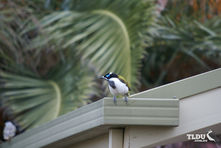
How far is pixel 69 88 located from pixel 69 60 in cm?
77

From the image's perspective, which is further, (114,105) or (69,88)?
(69,88)

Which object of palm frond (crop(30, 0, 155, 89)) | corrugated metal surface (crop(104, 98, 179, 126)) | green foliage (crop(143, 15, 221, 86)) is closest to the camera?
corrugated metal surface (crop(104, 98, 179, 126))

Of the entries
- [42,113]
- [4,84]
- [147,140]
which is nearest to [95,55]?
[42,113]

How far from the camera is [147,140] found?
3.76 metres

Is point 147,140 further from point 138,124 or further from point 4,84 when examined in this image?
point 4,84

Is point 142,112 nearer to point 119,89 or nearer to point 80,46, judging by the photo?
point 119,89

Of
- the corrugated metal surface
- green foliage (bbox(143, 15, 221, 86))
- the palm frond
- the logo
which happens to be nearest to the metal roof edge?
the corrugated metal surface

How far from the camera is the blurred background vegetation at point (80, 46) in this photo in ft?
26.2

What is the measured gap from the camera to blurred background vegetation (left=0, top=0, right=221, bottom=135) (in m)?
7.99

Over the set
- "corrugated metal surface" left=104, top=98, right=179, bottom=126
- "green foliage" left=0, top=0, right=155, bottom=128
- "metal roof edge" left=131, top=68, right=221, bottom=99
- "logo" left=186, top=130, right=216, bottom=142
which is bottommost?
"logo" left=186, top=130, right=216, bottom=142

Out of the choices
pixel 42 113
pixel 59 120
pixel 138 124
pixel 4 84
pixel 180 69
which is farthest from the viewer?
pixel 180 69

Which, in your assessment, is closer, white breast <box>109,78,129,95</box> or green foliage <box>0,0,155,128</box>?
white breast <box>109,78,129,95</box>

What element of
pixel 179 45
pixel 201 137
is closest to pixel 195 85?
pixel 201 137

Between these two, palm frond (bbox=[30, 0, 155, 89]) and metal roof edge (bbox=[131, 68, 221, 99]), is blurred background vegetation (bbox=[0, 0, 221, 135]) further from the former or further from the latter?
metal roof edge (bbox=[131, 68, 221, 99])
